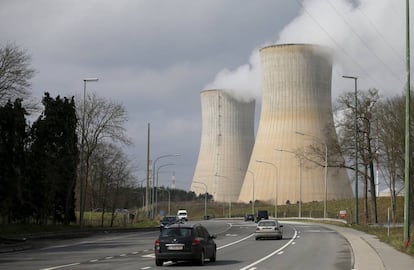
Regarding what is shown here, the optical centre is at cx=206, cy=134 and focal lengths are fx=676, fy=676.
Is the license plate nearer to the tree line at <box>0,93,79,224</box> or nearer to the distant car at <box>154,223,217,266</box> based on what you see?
the distant car at <box>154,223,217,266</box>

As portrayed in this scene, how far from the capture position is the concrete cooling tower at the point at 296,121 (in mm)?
70250

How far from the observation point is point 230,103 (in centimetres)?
9325

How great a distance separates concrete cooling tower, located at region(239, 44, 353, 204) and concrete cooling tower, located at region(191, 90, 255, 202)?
12.7 m

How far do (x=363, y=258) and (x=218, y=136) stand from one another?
72679 mm


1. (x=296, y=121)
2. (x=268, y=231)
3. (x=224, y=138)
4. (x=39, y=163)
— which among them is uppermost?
(x=296, y=121)

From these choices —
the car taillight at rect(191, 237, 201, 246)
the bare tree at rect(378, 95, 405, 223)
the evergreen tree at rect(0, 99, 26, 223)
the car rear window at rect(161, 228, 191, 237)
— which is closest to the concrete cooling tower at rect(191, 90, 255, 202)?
the bare tree at rect(378, 95, 405, 223)

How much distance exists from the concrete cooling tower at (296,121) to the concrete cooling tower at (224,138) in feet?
41.6

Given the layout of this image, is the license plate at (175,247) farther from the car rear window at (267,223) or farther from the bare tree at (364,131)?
the bare tree at (364,131)

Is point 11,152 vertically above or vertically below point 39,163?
above

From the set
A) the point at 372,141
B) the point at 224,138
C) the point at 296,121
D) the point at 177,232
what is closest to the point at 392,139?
the point at 372,141

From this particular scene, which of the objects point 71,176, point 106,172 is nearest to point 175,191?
point 106,172

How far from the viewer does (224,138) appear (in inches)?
3733

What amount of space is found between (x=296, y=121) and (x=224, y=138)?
23000 millimetres

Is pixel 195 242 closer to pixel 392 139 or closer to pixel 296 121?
pixel 392 139
